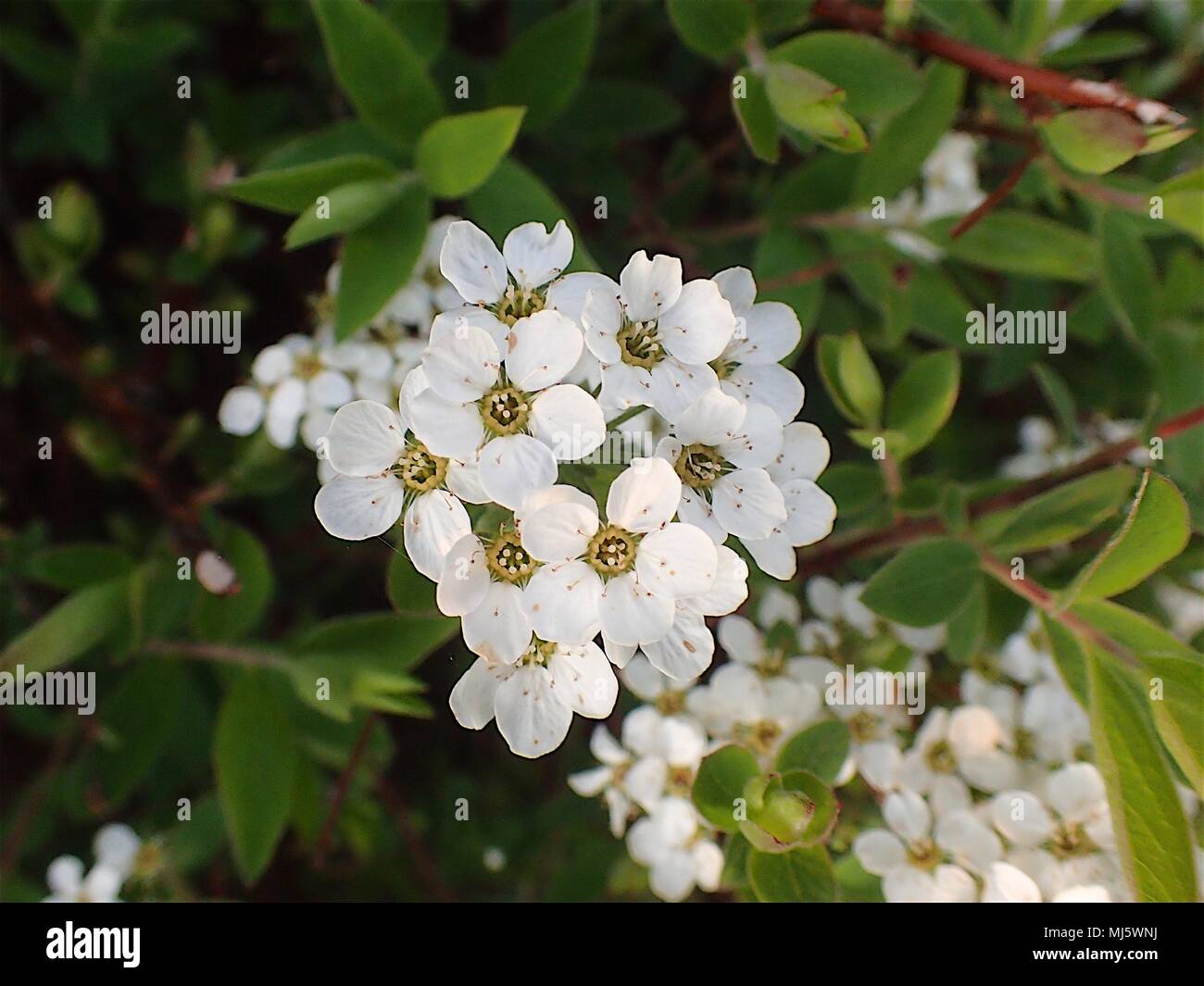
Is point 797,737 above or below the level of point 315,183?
below

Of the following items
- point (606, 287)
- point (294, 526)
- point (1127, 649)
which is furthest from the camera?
point (294, 526)

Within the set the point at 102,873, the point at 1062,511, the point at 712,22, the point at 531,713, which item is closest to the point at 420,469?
the point at 531,713

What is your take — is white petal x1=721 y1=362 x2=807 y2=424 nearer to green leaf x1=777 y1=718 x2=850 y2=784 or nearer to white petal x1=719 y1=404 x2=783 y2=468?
white petal x1=719 y1=404 x2=783 y2=468

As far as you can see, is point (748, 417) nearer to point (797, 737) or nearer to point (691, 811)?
point (797, 737)

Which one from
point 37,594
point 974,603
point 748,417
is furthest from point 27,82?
point 974,603

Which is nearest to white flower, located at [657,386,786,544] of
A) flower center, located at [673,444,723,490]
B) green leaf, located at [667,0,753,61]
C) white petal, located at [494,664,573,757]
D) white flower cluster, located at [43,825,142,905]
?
flower center, located at [673,444,723,490]

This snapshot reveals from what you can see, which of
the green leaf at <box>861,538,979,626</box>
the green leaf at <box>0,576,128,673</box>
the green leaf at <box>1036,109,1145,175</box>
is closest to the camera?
the green leaf at <box>1036,109,1145,175</box>

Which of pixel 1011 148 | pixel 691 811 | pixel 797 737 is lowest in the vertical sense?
pixel 691 811
